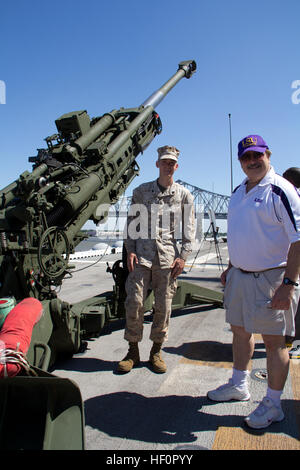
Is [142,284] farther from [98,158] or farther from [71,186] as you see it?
[98,158]

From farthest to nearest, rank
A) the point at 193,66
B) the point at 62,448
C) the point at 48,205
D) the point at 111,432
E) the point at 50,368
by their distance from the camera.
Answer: the point at 193,66 → the point at 50,368 → the point at 48,205 → the point at 111,432 → the point at 62,448

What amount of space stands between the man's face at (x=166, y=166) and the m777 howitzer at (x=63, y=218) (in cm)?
83

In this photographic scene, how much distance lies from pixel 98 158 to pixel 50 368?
2520 millimetres

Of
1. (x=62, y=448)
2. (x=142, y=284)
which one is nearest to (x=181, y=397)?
(x=142, y=284)

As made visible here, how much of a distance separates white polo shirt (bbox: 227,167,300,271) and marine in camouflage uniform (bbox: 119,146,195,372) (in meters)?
1.09

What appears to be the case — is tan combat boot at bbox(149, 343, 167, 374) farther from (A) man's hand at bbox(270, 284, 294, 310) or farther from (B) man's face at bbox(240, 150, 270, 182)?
(B) man's face at bbox(240, 150, 270, 182)

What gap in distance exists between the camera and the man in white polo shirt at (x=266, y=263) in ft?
7.48

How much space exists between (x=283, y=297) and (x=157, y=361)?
1595mm

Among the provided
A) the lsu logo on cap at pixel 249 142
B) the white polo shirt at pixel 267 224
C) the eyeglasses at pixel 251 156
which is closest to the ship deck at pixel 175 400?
the white polo shirt at pixel 267 224

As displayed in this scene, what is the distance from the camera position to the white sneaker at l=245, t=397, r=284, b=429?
2.30 metres

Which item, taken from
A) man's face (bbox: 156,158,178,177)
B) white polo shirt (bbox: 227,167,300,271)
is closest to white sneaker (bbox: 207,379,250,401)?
white polo shirt (bbox: 227,167,300,271)

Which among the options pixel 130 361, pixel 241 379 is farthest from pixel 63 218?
pixel 241 379

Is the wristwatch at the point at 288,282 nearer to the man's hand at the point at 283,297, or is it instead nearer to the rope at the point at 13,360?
the man's hand at the point at 283,297

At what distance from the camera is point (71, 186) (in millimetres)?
3670
